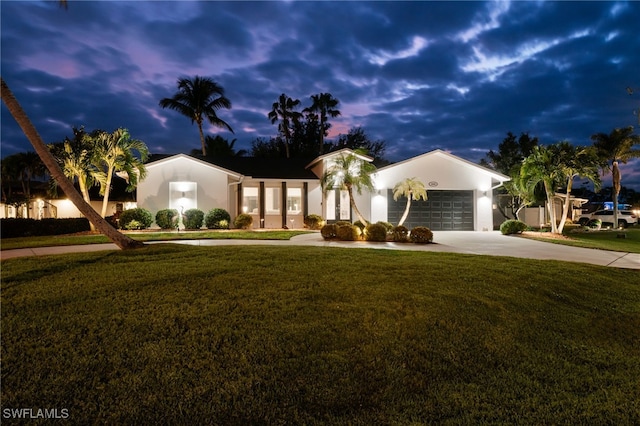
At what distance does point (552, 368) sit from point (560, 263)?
6794 millimetres

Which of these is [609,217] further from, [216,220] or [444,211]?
[216,220]

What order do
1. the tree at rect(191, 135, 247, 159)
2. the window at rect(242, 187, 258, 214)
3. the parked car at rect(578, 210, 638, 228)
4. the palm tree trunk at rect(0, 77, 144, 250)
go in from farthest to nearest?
1. the tree at rect(191, 135, 247, 159)
2. the parked car at rect(578, 210, 638, 228)
3. the window at rect(242, 187, 258, 214)
4. the palm tree trunk at rect(0, 77, 144, 250)

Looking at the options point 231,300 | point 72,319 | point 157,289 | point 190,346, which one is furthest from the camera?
point 157,289

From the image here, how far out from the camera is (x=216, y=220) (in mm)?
19781

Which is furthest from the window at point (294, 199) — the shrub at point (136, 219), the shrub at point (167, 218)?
the shrub at point (136, 219)

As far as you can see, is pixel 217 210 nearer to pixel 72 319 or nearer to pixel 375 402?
pixel 72 319

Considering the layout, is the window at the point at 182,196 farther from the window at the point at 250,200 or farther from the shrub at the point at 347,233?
the shrub at the point at 347,233

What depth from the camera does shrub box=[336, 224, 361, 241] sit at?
15.3 m

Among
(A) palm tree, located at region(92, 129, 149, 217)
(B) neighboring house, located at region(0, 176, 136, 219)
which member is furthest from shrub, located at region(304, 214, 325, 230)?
(B) neighboring house, located at region(0, 176, 136, 219)

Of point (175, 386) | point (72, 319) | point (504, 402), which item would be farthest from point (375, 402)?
point (72, 319)

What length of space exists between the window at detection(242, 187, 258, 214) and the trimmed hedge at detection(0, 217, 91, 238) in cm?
831

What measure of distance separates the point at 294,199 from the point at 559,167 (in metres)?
14.3

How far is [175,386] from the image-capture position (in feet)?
11.8

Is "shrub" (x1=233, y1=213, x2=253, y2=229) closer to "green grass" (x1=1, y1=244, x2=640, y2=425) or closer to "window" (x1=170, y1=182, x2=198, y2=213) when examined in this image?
"window" (x1=170, y1=182, x2=198, y2=213)
